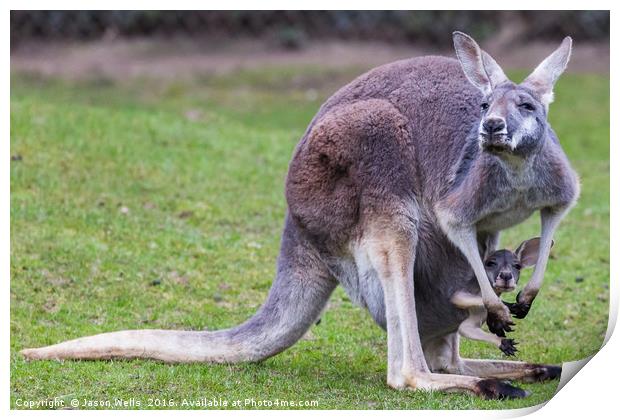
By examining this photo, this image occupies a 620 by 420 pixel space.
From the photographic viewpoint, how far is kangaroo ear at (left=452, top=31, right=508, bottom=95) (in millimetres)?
5191

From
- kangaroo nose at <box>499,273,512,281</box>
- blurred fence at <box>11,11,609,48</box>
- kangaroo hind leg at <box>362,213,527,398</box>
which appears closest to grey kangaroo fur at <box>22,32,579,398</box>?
kangaroo hind leg at <box>362,213,527,398</box>

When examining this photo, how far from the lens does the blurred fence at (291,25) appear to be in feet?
39.5

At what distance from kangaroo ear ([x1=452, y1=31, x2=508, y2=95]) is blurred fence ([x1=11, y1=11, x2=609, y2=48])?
685cm

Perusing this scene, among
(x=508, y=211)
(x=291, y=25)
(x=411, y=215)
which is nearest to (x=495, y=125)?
(x=508, y=211)

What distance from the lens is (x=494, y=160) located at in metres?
5.17

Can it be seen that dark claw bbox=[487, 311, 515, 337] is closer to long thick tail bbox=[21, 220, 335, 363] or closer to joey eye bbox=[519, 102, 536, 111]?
long thick tail bbox=[21, 220, 335, 363]

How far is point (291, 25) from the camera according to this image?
41.9 ft

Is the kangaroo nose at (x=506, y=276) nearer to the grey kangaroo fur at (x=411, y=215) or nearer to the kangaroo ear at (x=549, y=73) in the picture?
the grey kangaroo fur at (x=411, y=215)

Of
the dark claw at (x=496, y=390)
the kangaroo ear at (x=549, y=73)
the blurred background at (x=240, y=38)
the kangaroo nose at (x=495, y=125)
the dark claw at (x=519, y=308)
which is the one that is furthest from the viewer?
the blurred background at (x=240, y=38)

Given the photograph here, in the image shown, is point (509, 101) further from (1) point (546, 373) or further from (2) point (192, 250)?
(2) point (192, 250)

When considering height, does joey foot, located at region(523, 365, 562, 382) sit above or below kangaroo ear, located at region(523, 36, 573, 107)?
below

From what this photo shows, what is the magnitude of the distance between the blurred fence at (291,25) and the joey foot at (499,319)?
706cm

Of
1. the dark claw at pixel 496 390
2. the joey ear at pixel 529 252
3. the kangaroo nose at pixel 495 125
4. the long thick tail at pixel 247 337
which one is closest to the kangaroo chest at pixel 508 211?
the joey ear at pixel 529 252

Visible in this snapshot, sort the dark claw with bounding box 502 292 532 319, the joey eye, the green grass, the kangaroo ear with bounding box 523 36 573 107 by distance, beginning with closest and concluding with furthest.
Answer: the joey eye → the kangaroo ear with bounding box 523 36 573 107 → the dark claw with bounding box 502 292 532 319 → the green grass
